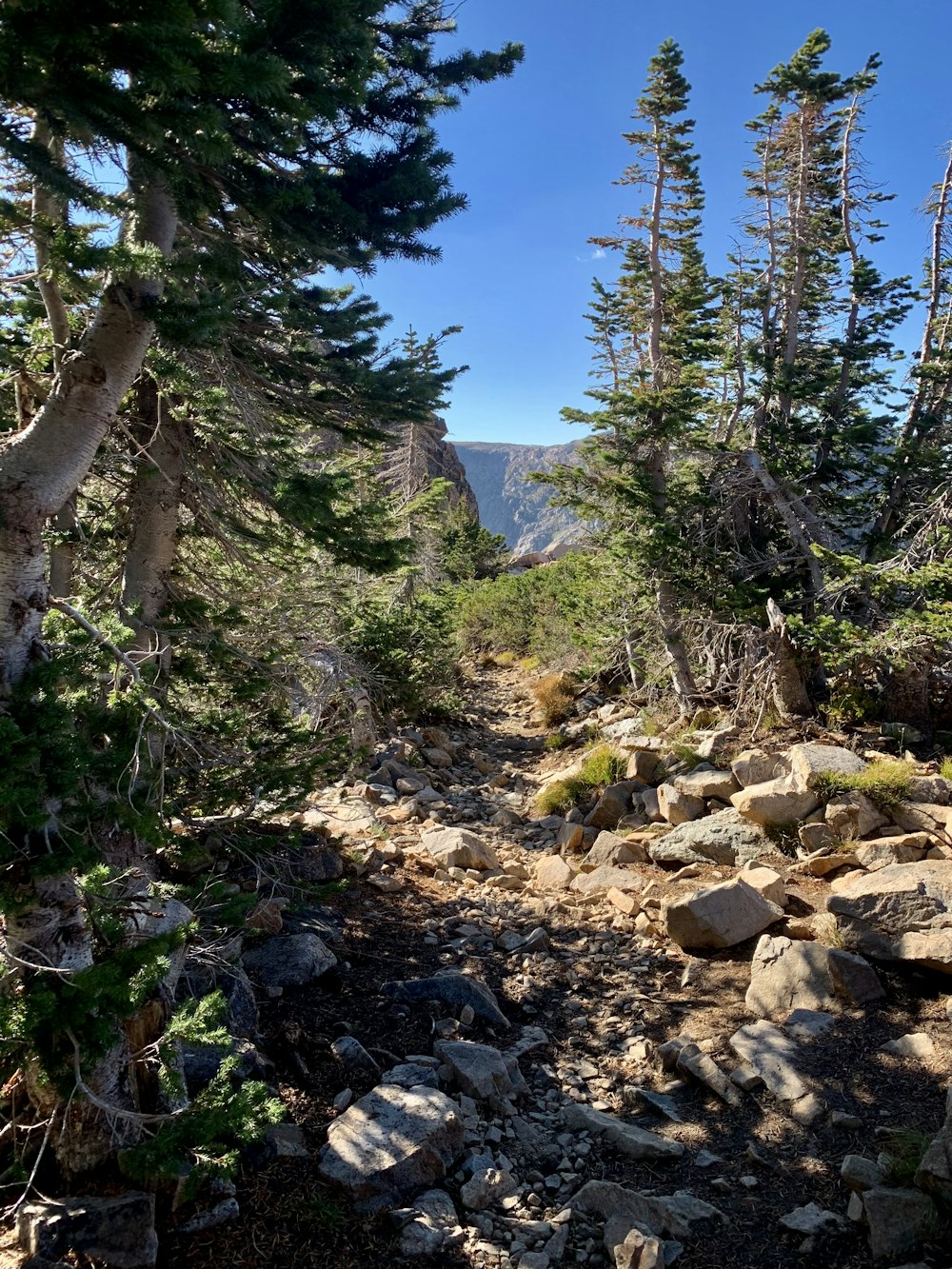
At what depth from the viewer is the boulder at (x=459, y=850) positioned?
807cm

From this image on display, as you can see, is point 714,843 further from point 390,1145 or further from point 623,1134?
point 390,1145

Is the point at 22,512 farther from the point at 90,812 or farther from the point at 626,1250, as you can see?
the point at 626,1250

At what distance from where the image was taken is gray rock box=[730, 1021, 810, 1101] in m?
4.43

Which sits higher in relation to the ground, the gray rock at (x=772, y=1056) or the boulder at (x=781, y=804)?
the boulder at (x=781, y=804)

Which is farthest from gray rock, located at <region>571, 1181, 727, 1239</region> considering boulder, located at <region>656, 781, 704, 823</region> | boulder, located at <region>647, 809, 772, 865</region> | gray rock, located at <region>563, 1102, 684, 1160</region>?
boulder, located at <region>656, 781, 704, 823</region>

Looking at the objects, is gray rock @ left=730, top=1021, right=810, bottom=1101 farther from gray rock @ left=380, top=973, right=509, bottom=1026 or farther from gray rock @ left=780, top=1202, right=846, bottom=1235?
gray rock @ left=380, top=973, right=509, bottom=1026

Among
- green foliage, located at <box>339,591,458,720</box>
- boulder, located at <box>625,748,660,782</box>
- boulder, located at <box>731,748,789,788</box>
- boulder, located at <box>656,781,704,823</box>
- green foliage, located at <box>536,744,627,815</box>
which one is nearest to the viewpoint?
boulder, located at <box>731,748,789,788</box>

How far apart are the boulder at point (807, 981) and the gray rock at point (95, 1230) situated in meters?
4.16

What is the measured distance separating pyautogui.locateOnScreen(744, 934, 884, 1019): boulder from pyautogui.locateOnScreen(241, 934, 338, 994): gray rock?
318cm

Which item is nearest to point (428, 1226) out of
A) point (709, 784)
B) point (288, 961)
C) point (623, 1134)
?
point (623, 1134)

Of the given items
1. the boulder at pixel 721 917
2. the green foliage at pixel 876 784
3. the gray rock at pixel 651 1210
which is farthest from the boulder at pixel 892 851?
the gray rock at pixel 651 1210

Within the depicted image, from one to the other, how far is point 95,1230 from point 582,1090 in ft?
9.63

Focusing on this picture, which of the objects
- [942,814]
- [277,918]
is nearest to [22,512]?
[277,918]

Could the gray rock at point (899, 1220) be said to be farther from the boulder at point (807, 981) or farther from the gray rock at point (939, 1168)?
the boulder at point (807, 981)
